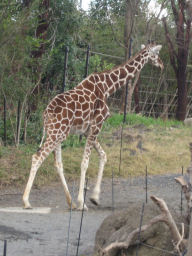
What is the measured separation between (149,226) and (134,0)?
1427 centimetres

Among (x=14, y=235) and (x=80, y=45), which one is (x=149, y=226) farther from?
(x=80, y=45)

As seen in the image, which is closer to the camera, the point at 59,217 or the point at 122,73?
the point at 59,217

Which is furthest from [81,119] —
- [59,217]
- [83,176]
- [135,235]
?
[135,235]

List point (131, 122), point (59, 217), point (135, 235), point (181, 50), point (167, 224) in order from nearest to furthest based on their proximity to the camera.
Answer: point (167, 224) → point (135, 235) → point (59, 217) → point (131, 122) → point (181, 50)

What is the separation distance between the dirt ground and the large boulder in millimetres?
129

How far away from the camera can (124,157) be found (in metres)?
10.8

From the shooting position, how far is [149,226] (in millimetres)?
4398

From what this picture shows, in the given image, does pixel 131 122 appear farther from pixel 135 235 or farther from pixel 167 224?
pixel 167 224

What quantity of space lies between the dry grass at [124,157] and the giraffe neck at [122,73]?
1.86 m

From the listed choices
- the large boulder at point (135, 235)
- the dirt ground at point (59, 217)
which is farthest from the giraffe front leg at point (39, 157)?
the large boulder at point (135, 235)

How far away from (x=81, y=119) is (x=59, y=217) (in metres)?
1.86

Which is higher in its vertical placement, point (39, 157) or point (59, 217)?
point (39, 157)

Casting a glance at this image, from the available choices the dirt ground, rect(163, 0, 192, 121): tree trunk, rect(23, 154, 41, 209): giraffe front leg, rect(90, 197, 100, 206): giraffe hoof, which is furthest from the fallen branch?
rect(163, 0, 192, 121): tree trunk

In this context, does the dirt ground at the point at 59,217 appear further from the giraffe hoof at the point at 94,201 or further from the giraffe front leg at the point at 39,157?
the giraffe front leg at the point at 39,157
